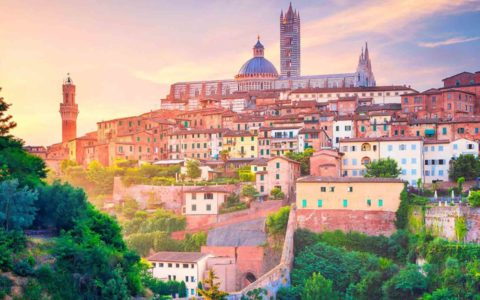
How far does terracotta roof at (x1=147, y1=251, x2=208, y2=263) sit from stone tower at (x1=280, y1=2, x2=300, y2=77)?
5300cm

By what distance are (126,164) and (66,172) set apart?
14.4ft

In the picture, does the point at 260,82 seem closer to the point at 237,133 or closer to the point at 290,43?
the point at 290,43

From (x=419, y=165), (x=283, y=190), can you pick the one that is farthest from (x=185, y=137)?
(x=419, y=165)

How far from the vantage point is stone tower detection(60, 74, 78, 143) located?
68.6 m

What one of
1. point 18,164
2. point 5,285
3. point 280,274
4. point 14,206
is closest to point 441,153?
point 280,274

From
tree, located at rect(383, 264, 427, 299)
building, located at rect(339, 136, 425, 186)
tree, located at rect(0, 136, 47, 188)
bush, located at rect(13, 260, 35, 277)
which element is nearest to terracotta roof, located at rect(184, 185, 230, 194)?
building, located at rect(339, 136, 425, 186)

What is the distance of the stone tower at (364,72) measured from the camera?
75.1m

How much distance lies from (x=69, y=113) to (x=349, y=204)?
3666 cm

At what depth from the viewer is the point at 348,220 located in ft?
127

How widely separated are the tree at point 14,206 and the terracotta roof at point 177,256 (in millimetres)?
13359

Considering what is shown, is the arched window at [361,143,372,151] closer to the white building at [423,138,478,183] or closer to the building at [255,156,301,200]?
the white building at [423,138,478,183]

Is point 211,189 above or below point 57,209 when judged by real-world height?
above

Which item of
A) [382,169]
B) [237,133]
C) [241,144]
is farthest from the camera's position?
[237,133]

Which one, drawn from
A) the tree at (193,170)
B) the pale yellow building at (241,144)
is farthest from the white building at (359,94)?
the tree at (193,170)
